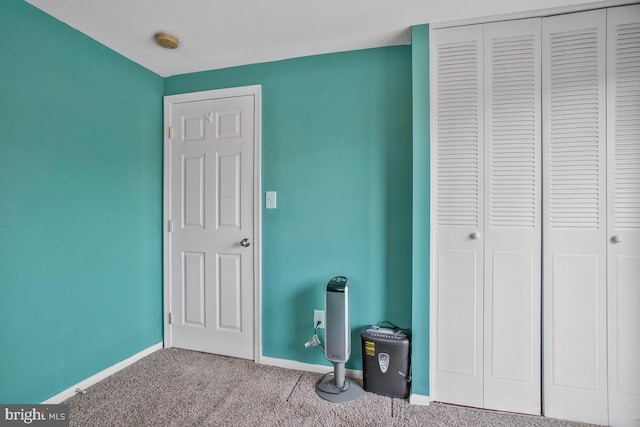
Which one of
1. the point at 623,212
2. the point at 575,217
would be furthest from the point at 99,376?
the point at 623,212

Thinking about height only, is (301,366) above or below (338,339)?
below

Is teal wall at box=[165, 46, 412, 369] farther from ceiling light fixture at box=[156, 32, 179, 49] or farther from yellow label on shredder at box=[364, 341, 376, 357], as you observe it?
ceiling light fixture at box=[156, 32, 179, 49]

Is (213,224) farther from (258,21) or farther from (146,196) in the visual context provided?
(258,21)

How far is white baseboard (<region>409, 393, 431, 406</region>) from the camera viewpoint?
170 cm

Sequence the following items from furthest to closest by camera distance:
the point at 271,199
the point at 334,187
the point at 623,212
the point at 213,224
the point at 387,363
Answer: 1. the point at 213,224
2. the point at 271,199
3. the point at 334,187
4. the point at 387,363
5. the point at 623,212

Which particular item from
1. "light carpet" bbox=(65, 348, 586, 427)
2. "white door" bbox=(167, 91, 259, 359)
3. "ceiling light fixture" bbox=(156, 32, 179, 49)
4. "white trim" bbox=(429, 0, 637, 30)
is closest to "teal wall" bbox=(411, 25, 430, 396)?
"white trim" bbox=(429, 0, 637, 30)

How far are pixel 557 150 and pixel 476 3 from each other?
95cm

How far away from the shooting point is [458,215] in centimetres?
171

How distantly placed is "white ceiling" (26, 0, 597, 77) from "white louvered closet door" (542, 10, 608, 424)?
0.87 feet

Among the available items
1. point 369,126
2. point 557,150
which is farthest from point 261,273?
point 557,150

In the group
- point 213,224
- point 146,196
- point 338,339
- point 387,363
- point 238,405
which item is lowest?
point 238,405

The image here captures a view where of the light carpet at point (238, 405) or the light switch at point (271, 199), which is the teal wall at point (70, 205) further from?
the light switch at point (271, 199)

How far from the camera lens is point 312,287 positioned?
208 cm

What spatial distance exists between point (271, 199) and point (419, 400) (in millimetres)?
1668
